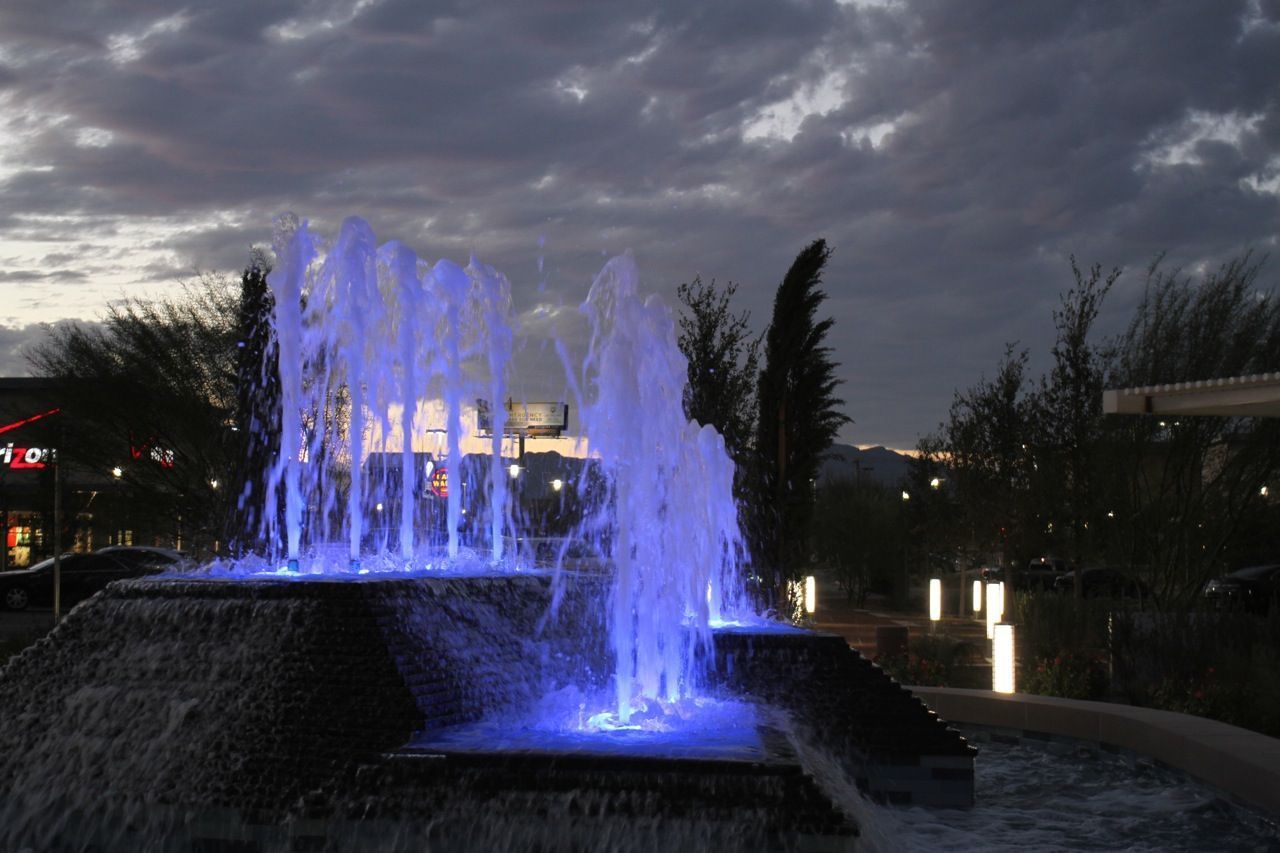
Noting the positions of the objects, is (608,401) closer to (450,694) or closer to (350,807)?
(450,694)

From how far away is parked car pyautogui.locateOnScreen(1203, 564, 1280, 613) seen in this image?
2417cm

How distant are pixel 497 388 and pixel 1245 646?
959cm

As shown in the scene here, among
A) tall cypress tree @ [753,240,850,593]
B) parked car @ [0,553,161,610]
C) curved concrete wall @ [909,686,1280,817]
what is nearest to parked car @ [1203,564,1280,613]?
tall cypress tree @ [753,240,850,593]

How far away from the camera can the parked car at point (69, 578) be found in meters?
26.2

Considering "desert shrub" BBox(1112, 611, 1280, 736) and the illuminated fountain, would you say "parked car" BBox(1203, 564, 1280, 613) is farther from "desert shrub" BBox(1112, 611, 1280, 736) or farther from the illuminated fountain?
the illuminated fountain

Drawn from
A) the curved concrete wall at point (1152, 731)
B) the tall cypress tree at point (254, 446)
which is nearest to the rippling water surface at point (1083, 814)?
the curved concrete wall at point (1152, 731)

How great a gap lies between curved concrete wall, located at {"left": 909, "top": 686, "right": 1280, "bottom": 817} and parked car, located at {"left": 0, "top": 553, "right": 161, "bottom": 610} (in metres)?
18.3

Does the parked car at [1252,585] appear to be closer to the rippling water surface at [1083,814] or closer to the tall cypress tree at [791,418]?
the tall cypress tree at [791,418]

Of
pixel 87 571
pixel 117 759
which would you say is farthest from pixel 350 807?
pixel 87 571

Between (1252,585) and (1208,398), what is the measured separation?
16910mm

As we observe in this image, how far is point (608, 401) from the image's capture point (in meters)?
10.9

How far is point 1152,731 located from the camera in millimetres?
10461

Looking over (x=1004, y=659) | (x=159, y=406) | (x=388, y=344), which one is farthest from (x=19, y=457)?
(x=1004, y=659)

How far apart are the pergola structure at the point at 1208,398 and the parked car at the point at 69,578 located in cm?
1959
